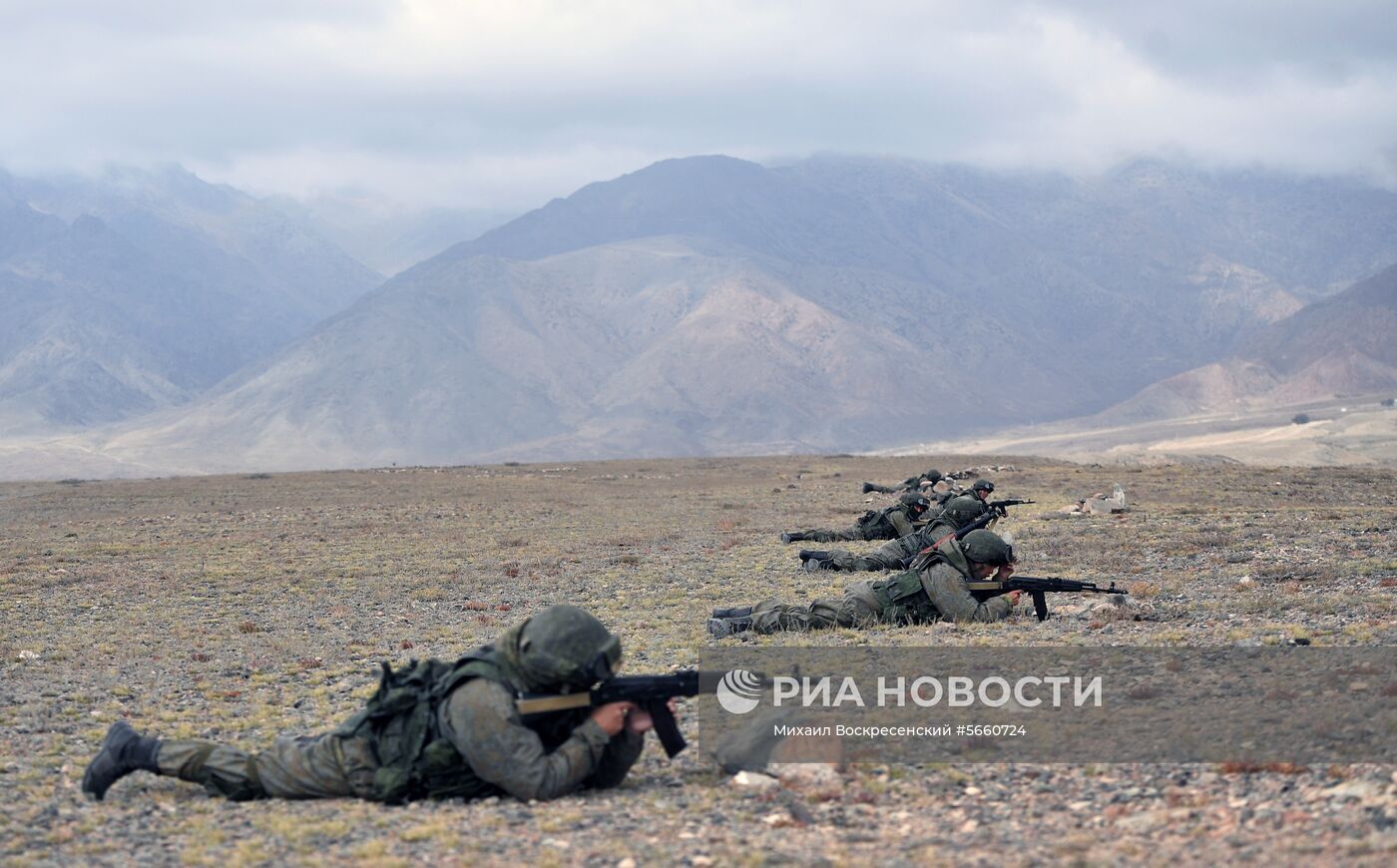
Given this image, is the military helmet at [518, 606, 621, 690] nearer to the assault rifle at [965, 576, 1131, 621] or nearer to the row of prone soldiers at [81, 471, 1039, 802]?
the row of prone soldiers at [81, 471, 1039, 802]

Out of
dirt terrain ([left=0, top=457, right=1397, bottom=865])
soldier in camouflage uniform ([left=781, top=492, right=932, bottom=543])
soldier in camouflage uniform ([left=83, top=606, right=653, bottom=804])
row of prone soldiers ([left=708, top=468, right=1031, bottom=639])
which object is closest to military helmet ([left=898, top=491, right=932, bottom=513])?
soldier in camouflage uniform ([left=781, top=492, right=932, bottom=543])

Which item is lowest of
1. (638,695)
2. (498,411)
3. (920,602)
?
(920,602)

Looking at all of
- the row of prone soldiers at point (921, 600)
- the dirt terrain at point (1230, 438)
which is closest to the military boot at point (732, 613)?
the row of prone soldiers at point (921, 600)

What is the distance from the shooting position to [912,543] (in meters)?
21.0

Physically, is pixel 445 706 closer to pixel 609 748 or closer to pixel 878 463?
pixel 609 748

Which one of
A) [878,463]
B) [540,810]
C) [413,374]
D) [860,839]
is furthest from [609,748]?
[413,374]

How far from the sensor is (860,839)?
28.0 feet

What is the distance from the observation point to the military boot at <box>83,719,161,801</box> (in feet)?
32.6

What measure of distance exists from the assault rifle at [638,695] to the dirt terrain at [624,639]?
626 mm

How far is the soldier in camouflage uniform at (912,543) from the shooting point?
18.7 metres

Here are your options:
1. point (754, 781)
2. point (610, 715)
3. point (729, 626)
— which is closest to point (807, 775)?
point (754, 781)

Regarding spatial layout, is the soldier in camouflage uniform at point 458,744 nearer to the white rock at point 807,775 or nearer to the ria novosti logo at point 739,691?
the white rock at point 807,775

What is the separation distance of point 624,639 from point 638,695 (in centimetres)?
724

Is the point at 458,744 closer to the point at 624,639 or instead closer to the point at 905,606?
the point at 624,639
